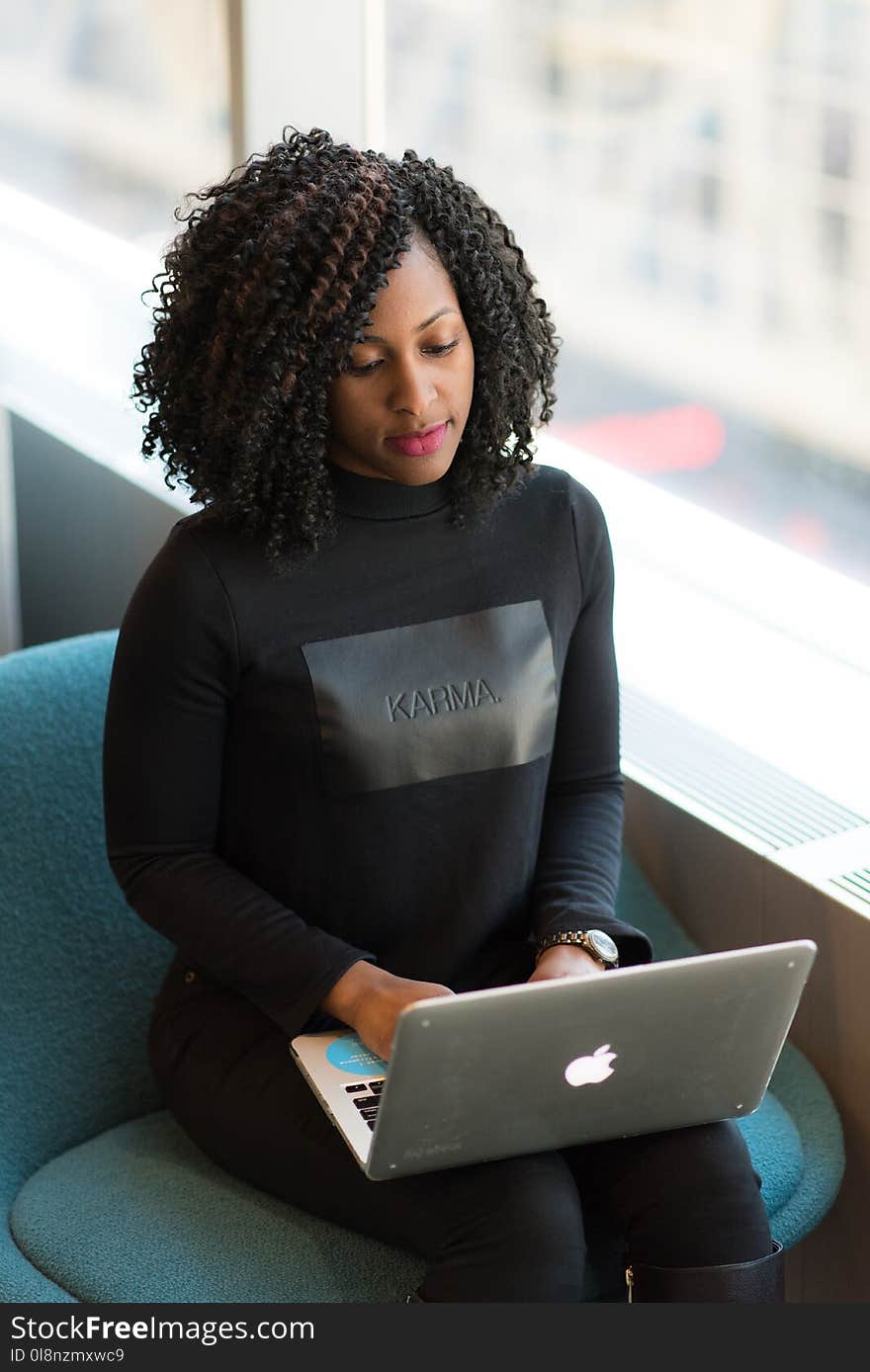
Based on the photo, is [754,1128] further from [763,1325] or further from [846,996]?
[763,1325]

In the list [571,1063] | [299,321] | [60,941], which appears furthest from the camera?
[60,941]

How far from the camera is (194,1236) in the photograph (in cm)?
137

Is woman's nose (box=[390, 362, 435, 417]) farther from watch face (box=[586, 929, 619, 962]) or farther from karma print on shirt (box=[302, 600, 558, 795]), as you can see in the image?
watch face (box=[586, 929, 619, 962])

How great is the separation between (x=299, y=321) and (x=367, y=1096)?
2.01 ft

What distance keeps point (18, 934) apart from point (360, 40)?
4.35 ft

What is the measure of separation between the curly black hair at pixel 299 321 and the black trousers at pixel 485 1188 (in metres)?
0.45

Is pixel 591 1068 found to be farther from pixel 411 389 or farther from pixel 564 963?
pixel 411 389

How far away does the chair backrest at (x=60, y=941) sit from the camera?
1582 mm

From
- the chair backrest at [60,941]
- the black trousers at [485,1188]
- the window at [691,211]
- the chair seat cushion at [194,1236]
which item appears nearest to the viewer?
the black trousers at [485,1188]

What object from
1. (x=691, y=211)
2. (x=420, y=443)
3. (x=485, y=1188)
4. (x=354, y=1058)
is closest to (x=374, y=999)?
(x=354, y=1058)

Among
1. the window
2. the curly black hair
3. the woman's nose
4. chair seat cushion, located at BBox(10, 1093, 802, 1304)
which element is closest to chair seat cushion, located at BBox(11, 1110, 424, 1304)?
chair seat cushion, located at BBox(10, 1093, 802, 1304)

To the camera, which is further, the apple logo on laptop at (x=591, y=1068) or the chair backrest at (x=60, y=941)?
the chair backrest at (x=60, y=941)

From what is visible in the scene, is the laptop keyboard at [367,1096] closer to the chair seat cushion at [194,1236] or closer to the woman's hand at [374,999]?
the woman's hand at [374,999]

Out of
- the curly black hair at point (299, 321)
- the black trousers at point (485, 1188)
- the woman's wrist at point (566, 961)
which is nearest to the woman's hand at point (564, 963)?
the woman's wrist at point (566, 961)
